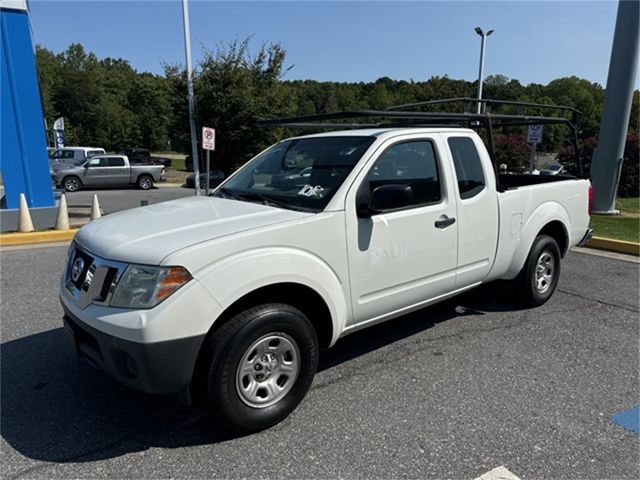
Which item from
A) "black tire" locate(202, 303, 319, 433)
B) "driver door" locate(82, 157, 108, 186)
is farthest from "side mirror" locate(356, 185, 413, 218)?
"driver door" locate(82, 157, 108, 186)

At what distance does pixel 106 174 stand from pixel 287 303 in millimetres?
21844

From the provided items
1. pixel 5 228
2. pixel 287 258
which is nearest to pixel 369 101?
pixel 5 228

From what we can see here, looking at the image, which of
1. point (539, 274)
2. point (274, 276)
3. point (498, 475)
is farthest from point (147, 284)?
point (539, 274)

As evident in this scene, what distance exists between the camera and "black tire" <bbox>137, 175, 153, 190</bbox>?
2294 cm

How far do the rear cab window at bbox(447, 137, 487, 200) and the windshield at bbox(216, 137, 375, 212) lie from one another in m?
0.91

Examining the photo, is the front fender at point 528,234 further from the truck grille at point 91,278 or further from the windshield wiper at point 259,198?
the truck grille at point 91,278

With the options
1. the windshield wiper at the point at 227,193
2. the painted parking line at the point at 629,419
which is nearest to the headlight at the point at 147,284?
the windshield wiper at the point at 227,193

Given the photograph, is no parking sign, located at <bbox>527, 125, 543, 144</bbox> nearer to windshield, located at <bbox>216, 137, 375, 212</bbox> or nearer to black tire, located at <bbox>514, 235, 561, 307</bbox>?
black tire, located at <bbox>514, 235, 561, 307</bbox>

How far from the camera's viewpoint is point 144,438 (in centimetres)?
278

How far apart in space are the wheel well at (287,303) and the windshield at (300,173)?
1.92ft

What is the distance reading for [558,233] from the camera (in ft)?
17.0

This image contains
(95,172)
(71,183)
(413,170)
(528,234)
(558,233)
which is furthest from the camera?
(95,172)

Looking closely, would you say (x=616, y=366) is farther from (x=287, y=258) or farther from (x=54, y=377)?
(x=54, y=377)

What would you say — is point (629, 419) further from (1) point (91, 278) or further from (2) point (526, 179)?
(2) point (526, 179)
